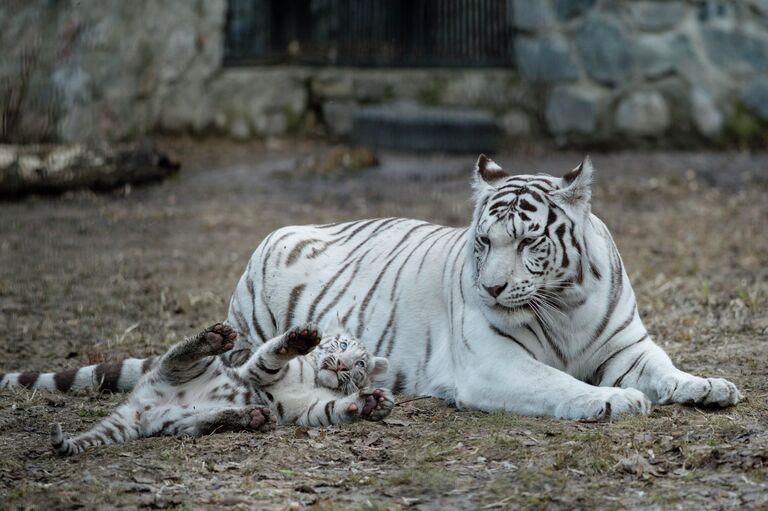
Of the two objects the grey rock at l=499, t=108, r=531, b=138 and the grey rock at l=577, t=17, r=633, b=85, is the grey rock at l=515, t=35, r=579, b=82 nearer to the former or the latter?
the grey rock at l=577, t=17, r=633, b=85

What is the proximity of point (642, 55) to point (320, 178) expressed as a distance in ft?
11.2

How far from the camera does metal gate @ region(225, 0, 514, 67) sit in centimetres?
1179

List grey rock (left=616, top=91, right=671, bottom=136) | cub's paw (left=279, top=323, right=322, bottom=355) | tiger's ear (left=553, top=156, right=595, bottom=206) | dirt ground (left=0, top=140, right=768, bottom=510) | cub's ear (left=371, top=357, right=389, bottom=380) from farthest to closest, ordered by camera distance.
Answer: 1. grey rock (left=616, top=91, right=671, bottom=136)
2. cub's ear (left=371, top=357, right=389, bottom=380)
3. tiger's ear (left=553, top=156, right=595, bottom=206)
4. cub's paw (left=279, top=323, right=322, bottom=355)
5. dirt ground (left=0, top=140, right=768, bottom=510)

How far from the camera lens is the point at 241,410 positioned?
405 cm

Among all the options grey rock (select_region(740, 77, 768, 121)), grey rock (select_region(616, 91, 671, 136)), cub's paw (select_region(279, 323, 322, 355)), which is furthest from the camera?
grey rock (select_region(616, 91, 671, 136))

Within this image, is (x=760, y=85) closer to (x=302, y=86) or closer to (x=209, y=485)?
(x=302, y=86)

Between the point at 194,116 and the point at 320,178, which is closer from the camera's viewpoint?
the point at 320,178

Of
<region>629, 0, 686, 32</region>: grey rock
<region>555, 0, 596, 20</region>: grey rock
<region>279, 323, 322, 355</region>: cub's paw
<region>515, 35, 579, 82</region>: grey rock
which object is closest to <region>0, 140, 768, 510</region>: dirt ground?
<region>279, 323, 322, 355</region>: cub's paw

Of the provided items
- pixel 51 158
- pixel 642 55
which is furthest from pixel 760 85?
pixel 51 158

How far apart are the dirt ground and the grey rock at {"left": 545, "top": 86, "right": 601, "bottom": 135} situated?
45cm

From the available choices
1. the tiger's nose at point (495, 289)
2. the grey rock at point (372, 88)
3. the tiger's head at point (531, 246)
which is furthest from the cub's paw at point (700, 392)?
the grey rock at point (372, 88)

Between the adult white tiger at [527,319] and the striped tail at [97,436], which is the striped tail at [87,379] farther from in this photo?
the adult white tiger at [527,319]

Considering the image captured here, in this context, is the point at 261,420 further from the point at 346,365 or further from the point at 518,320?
the point at 518,320

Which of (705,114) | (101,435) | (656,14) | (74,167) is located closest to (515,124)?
(656,14)
